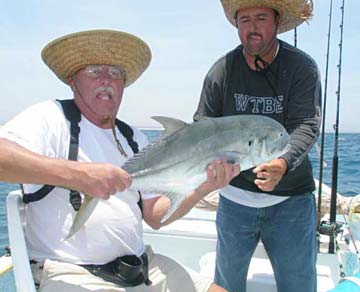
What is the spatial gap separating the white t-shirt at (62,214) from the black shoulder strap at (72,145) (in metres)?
0.02

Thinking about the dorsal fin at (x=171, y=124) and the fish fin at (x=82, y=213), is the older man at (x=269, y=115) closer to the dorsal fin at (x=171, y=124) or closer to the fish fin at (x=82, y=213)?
the dorsal fin at (x=171, y=124)

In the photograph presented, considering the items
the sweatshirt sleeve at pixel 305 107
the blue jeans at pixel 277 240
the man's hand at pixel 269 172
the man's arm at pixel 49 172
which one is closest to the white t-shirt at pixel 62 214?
the man's arm at pixel 49 172

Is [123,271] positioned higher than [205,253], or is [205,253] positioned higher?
[123,271]

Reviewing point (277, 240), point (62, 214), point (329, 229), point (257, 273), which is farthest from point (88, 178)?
point (329, 229)

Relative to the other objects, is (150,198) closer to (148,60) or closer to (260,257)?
(148,60)

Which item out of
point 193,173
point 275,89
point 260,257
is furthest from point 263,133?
point 260,257

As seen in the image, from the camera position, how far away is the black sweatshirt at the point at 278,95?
2.72 metres

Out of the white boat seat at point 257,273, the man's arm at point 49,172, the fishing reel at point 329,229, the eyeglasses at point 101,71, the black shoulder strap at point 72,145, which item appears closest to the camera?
the man's arm at point 49,172

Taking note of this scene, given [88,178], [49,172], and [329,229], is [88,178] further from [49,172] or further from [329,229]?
[329,229]

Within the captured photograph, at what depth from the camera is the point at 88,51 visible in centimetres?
252

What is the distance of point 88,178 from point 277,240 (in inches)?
61.0

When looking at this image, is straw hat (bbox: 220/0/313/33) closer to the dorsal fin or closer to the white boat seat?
the dorsal fin

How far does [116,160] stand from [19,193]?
1.68 ft

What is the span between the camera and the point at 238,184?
293cm
